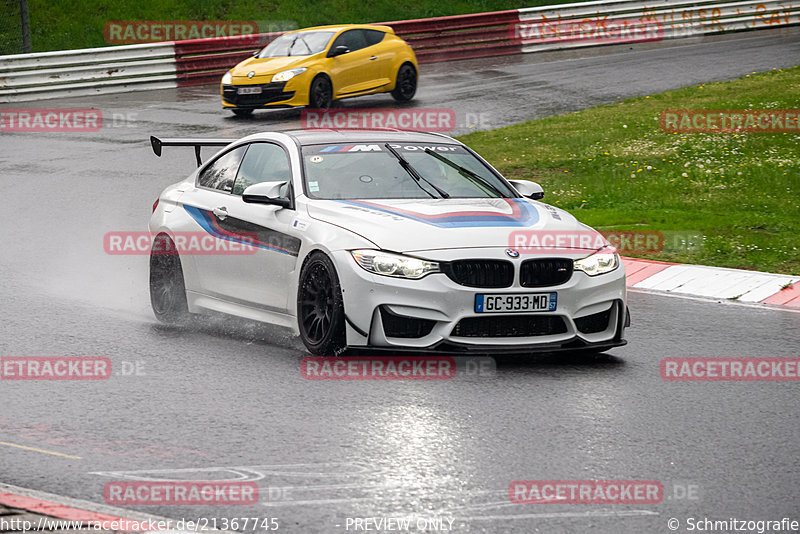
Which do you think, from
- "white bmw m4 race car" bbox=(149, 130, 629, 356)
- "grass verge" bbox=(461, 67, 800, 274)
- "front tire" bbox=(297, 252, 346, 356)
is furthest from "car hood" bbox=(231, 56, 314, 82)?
"front tire" bbox=(297, 252, 346, 356)

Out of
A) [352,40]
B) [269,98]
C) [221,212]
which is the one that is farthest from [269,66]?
[221,212]

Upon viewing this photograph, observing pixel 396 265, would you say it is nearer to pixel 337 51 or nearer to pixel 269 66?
pixel 269 66

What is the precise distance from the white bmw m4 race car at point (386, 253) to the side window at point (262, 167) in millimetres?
11

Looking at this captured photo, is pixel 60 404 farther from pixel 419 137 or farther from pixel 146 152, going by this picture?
pixel 146 152

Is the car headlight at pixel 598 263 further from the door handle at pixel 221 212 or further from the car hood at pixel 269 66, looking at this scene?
the car hood at pixel 269 66

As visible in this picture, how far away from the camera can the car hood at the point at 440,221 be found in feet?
25.5

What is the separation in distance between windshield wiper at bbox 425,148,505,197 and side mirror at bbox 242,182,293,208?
1272 mm

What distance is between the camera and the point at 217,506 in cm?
535

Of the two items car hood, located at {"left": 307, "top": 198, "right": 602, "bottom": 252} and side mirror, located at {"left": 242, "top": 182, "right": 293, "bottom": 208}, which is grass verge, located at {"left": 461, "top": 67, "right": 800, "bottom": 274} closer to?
car hood, located at {"left": 307, "top": 198, "right": 602, "bottom": 252}

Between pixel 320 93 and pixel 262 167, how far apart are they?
14269mm

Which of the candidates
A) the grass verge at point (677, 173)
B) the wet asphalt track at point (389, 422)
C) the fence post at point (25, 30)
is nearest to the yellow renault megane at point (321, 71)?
the grass verge at point (677, 173)

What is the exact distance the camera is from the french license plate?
762cm

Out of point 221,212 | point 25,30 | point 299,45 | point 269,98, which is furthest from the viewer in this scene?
point 25,30

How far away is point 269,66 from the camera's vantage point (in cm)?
2323
